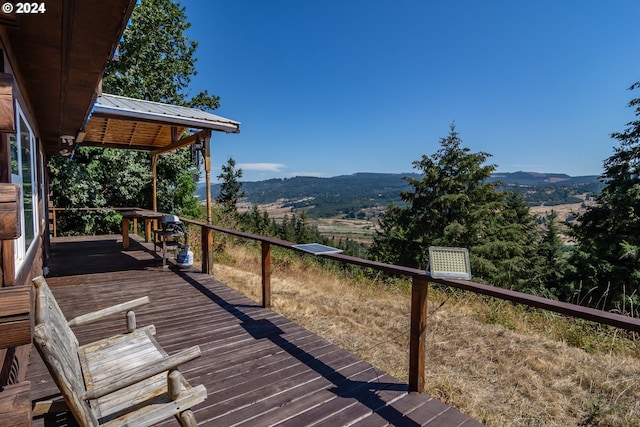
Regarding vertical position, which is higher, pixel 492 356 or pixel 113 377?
pixel 113 377

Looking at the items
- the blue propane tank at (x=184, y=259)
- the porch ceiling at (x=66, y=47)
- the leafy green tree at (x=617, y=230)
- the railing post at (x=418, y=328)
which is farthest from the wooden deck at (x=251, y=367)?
the leafy green tree at (x=617, y=230)

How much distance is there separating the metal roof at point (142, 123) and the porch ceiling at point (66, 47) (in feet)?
2.11

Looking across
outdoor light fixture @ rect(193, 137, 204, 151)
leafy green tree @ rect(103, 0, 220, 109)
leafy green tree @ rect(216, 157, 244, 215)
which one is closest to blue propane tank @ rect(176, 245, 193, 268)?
outdoor light fixture @ rect(193, 137, 204, 151)

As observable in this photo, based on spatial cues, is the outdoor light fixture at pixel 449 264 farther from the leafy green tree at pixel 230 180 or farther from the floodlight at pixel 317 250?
the leafy green tree at pixel 230 180

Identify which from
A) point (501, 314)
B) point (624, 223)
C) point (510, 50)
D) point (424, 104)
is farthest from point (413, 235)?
point (424, 104)

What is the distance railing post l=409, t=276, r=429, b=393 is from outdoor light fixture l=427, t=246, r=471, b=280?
0.44ft

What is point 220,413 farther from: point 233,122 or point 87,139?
point 87,139

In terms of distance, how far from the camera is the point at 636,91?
1247 cm

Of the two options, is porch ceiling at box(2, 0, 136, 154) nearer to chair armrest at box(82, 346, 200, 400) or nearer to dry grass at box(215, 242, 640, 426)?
chair armrest at box(82, 346, 200, 400)

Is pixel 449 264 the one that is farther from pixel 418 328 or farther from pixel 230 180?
pixel 230 180

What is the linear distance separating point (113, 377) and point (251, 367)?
138 cm

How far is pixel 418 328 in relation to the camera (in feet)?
7.53

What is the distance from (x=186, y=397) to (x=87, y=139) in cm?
866

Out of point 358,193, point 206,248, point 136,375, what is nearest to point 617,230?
point 206,248
